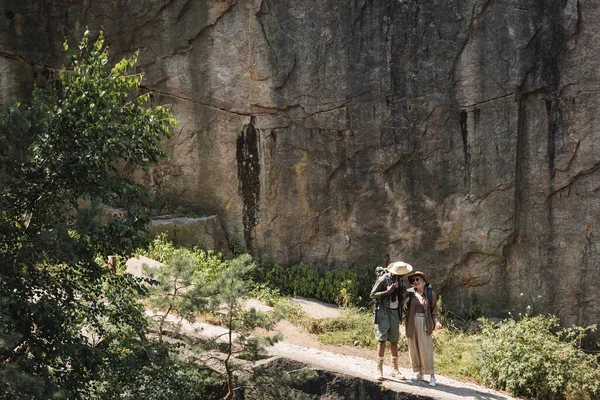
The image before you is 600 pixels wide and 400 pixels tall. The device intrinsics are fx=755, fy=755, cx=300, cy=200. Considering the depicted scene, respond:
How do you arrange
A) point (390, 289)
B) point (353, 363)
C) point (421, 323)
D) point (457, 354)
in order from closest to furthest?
point (390, 289) → point (421, 323) → point (353, 363) → point (457, 354)

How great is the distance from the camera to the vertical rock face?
1341 centimetres

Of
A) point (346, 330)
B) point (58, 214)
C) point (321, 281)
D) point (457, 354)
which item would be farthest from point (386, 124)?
point (58, 214)

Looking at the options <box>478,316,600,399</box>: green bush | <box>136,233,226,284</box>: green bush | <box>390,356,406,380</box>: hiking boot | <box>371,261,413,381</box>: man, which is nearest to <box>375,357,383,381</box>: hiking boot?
<box>371,261,413,381</box>: man

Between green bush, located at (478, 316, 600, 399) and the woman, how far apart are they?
4.90ft

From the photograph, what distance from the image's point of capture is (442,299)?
14.0 m

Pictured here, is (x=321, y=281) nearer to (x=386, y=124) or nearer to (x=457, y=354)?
(x=386, y=124)

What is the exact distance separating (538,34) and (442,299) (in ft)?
A: 16.6

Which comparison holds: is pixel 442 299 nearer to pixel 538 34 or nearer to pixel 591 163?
pixel 591 163

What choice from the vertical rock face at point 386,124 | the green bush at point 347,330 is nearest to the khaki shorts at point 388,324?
the green bush at point 347,330

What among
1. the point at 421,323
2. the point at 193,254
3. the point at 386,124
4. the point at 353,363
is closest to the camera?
the point at 421,323

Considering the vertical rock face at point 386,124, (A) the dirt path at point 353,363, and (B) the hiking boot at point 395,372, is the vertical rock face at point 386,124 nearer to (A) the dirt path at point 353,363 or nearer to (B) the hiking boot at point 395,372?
(A) the dirt path at point 353,363

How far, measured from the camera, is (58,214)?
743cm

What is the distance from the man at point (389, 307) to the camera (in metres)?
9.41

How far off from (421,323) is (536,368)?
2118 millimetres
